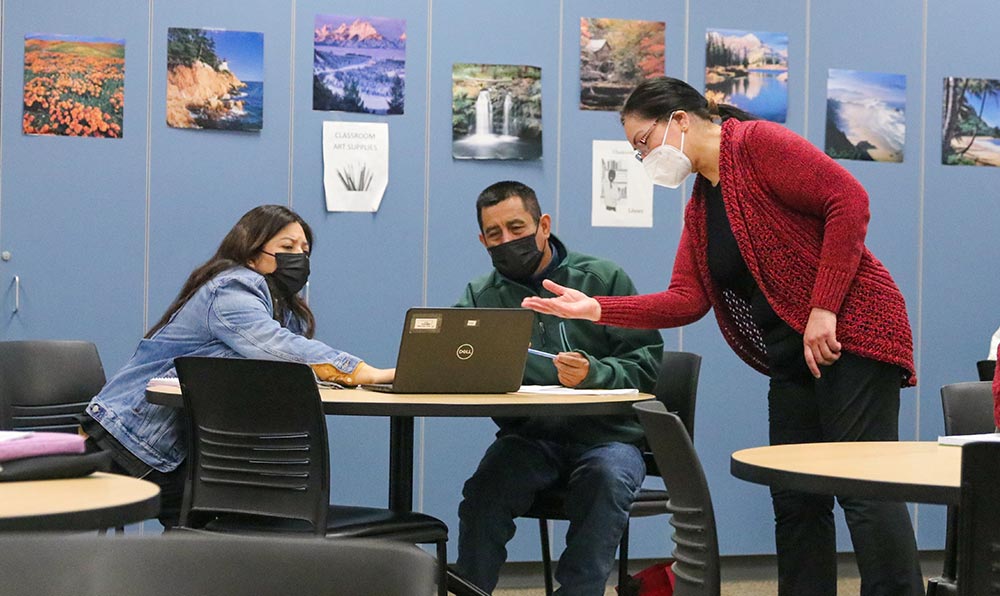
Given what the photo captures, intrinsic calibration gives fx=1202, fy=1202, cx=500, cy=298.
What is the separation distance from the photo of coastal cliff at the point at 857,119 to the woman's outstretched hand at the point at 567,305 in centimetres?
243

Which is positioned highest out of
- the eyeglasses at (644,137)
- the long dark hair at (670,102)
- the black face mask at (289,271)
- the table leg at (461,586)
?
the long dark hair at (670,102)

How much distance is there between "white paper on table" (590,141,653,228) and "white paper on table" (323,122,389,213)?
84 cm

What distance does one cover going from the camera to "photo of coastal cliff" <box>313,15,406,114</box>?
4.57m

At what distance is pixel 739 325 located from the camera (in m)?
2.83

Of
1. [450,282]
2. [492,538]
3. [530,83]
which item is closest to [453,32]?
[530,83]

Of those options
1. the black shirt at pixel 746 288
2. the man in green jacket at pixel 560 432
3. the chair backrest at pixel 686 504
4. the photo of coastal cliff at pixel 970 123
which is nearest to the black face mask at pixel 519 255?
the man in green jacket at pixel 560 432

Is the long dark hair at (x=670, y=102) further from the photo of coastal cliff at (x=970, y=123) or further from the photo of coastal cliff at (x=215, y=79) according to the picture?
the photo of coastal cliff at (x=970, y=123)

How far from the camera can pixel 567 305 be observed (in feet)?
9.43

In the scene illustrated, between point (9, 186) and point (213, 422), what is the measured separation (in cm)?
213

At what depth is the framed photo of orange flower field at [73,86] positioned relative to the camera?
437cm

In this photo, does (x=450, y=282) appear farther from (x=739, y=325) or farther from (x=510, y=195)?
(x=739, y=325)

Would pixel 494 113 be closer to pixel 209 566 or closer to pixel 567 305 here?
pixel 567 305

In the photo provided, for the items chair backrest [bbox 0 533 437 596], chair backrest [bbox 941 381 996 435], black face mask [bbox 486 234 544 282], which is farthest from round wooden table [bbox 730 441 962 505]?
black face mask [bbox 486 234 544 282]

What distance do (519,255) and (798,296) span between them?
38.4 inches
